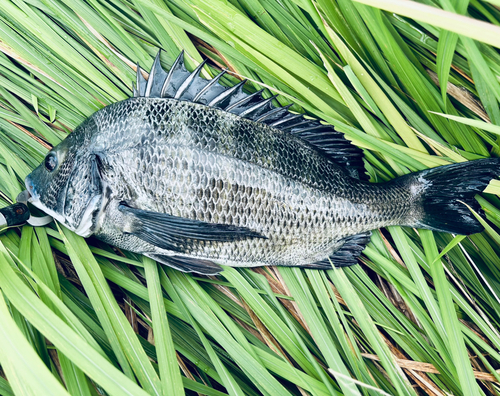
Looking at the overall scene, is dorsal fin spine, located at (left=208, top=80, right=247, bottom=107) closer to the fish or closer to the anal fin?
the fish

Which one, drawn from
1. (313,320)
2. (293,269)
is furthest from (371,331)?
(293,269)

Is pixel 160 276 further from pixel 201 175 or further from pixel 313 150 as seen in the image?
pixel 313 150

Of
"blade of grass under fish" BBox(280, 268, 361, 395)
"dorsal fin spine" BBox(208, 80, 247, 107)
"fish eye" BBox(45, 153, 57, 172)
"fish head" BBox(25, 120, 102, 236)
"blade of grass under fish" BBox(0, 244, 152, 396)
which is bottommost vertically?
"blade of grass under fish" BBox(280, 268, 361, 395)

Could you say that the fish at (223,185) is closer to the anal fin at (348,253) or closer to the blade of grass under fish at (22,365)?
the anal fin at (348,253)

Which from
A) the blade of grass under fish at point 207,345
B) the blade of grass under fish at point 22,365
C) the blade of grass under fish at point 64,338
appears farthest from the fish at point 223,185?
the blade of grass under fish at point 22,365

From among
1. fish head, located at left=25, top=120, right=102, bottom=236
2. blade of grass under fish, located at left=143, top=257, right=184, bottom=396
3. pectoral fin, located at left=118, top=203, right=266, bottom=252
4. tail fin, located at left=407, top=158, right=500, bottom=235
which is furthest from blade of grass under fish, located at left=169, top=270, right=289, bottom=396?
tail fin, located at left=407, top=158, right=500, bottom=235

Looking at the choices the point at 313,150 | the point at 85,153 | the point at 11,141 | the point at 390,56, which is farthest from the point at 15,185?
the point at 390,56
